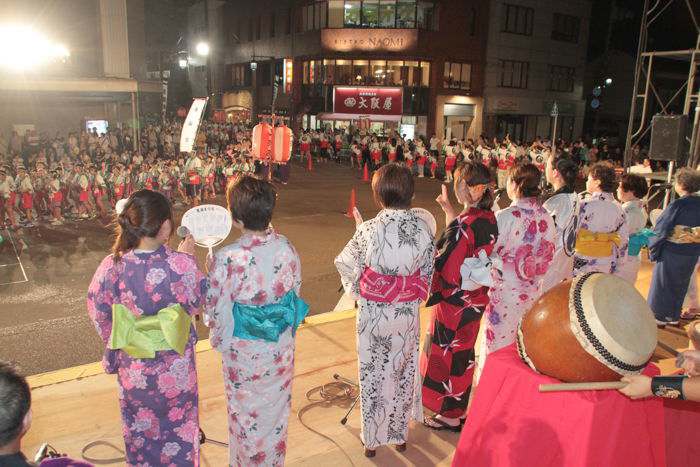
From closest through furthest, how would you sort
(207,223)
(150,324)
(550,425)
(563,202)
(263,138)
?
(550,425) → (150,324) → (207,223) → (563,202) → (263,138)

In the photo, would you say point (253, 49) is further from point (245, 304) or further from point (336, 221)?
point (245, 304)

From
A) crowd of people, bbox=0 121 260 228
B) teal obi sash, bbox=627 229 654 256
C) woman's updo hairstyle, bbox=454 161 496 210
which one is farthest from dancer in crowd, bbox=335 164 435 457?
crowd of people, bbox=0 121 260 228

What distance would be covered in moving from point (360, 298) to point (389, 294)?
194mm

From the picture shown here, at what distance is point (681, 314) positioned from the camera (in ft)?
19.2

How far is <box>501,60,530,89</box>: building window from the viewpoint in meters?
30.2

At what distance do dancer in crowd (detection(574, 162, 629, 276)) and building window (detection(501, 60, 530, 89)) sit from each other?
28.0 metres

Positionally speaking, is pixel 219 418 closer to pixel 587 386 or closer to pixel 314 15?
pixel 587 386

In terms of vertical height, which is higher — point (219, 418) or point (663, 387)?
A: point (663, 387)

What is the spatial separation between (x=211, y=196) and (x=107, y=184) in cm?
318

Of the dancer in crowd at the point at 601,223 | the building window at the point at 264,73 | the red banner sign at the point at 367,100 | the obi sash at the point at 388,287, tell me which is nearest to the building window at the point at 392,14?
the red banner sign at the point at 367,100

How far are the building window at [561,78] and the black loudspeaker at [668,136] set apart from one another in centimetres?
2643

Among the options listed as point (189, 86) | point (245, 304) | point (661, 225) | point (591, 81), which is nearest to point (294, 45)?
point (189, 86)

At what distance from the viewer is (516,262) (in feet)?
11.7

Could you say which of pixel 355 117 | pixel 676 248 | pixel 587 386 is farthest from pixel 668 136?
pixel 355 117
